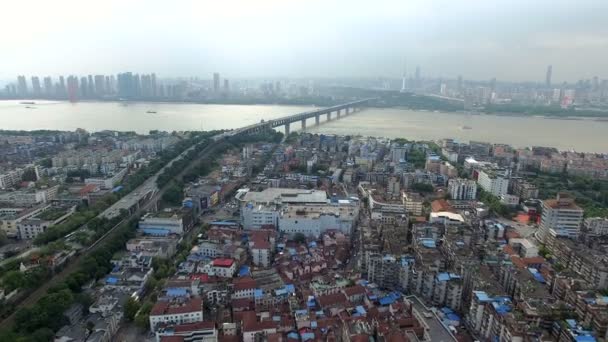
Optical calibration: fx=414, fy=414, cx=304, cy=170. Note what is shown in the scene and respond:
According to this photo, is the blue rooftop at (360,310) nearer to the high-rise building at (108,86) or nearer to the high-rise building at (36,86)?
the high-rise building at (108,86)

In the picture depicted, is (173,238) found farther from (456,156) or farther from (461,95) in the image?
(461,95)

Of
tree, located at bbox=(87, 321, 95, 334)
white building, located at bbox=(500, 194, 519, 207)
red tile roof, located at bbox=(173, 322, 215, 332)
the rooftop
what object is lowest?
tree, located at bbox=(87, 321, 95, 334)

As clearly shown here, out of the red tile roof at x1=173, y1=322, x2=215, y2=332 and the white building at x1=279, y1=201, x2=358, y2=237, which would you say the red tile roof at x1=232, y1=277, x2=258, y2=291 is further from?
the white building at x1=279, y1=201, x2=358, y2=237

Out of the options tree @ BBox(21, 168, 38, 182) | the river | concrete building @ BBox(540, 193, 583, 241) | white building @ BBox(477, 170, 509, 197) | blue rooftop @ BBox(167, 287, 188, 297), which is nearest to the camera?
blue rooftop @ BBox(167, 287, 188, 297)

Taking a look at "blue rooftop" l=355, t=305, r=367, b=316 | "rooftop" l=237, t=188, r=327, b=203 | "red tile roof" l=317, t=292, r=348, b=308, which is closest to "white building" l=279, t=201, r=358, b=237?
"rooftop" l=237, t=188, r=327, b=203

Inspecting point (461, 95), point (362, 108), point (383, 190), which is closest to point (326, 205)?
point (383, 190)
